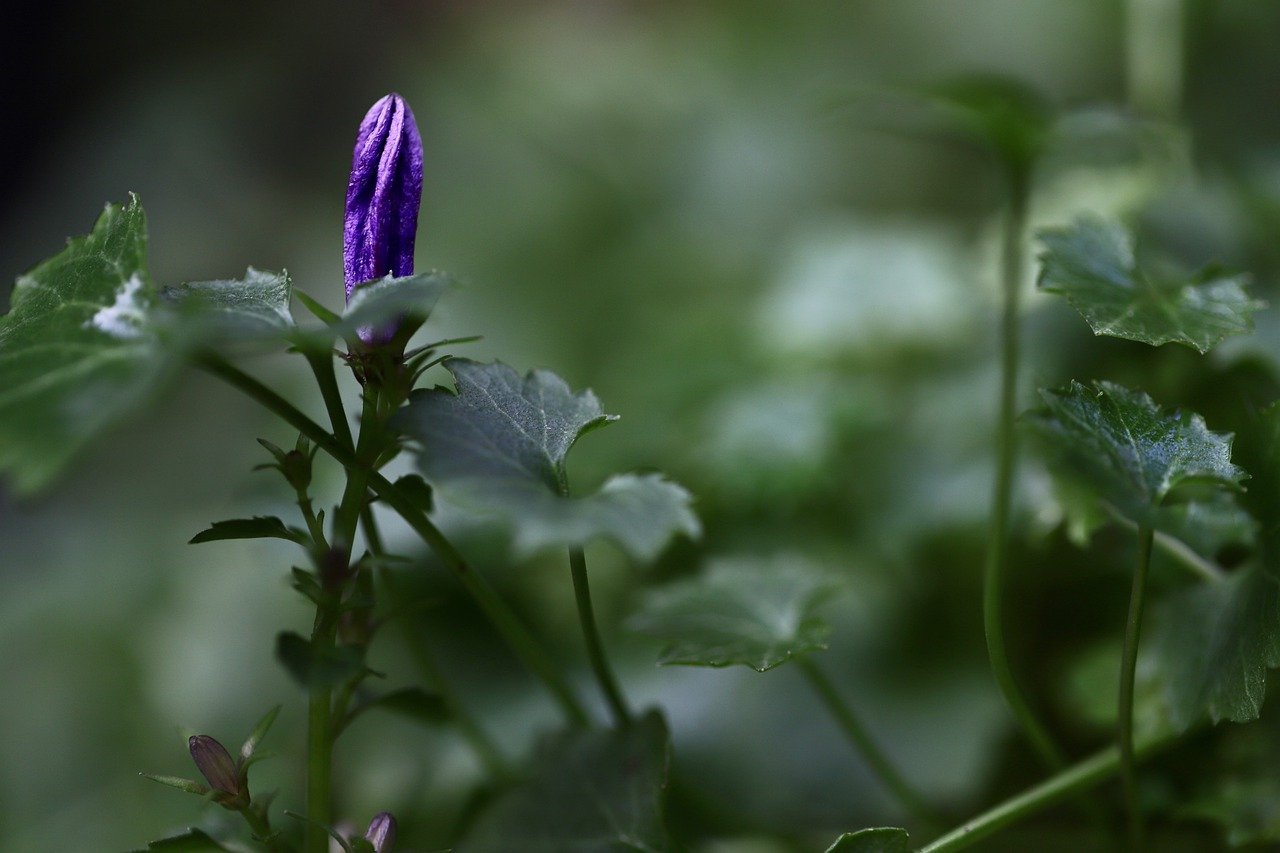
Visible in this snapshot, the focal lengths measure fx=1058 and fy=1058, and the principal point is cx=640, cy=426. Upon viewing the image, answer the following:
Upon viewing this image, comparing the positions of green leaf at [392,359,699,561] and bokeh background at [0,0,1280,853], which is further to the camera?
bokeh background at [0,0,1280,853]

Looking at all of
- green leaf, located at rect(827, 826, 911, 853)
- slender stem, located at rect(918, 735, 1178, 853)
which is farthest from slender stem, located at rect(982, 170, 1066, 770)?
green leaf, located at rect(827, 826, 911, 853)

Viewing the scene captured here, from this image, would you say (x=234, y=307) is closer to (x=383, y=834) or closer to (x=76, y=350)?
(x=76, y=350)

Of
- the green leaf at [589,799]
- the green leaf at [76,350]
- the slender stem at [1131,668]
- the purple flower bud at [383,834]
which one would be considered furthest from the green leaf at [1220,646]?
the green leaf at [76,350]

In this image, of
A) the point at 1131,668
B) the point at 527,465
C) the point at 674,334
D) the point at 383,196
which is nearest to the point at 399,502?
the point at 527,465

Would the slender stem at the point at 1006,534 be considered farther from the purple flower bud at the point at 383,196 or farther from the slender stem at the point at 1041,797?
the purple flower bud at the point at 383,196

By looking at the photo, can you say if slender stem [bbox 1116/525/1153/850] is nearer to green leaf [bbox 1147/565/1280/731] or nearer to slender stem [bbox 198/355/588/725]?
green leaf [bbox 1147/565/1280/731]

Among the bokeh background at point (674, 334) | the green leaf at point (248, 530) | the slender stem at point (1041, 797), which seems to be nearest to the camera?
the green leaf at point (248, 530)
